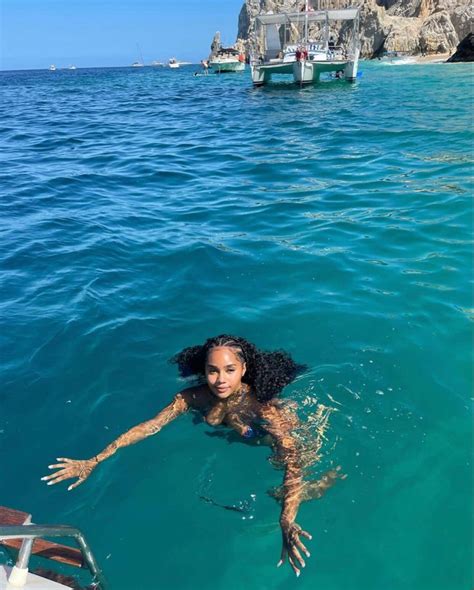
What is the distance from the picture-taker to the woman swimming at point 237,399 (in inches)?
155

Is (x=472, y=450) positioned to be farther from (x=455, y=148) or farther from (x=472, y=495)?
(x=455, y=148)

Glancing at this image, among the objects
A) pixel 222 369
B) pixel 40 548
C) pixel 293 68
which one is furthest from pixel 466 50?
pixel 40 548

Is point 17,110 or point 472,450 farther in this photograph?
point 17,110

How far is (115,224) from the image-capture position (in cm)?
935

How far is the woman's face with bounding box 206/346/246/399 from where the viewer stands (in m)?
3.92

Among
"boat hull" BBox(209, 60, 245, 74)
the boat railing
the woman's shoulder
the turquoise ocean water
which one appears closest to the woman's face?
the woman's shoulder

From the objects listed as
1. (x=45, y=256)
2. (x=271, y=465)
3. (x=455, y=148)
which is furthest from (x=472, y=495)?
(x=455, y=148)

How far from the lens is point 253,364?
435cm

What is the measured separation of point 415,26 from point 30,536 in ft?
290

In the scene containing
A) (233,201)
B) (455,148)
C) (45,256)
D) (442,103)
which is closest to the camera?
(45,256)

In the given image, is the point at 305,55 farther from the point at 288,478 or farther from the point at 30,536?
the point at 30,536

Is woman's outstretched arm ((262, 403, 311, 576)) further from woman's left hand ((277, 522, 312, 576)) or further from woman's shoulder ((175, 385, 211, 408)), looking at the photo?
woman's shoulder ((175, 385, 211, 408))

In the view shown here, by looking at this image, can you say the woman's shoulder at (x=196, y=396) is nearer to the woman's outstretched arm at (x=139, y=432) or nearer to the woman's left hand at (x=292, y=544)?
the woman's outstretched arm at (x=139, y=432)

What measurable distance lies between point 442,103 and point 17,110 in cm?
2198
